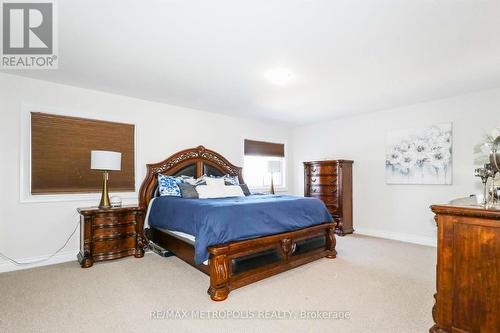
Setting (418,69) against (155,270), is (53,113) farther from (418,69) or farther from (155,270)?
(418,69)

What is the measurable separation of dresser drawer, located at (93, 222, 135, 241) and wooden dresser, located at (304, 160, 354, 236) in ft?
11.6

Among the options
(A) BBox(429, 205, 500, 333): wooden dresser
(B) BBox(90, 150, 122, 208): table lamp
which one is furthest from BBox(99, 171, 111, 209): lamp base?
(A) BBox(429, 205, 500, 333): wooden dresser

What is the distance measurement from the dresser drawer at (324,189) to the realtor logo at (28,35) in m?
4.64

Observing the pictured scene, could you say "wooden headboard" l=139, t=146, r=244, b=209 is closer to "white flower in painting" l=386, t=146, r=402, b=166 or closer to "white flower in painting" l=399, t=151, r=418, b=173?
"white flower in painting" l=386, t=146, r=402, b=166

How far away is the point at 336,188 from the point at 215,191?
2436mm

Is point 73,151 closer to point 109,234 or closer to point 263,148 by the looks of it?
point 109,234

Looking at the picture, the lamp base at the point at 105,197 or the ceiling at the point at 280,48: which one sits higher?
the ceiling at the point at 280,48

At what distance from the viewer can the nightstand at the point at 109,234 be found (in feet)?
10.5

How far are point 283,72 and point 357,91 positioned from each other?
1363 millimetres

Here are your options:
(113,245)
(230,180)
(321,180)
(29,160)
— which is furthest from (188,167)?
(321,180)

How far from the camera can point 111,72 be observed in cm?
306

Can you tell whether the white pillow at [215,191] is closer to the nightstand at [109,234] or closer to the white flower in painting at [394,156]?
the nightstand at [109,234]

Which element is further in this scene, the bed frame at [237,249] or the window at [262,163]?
the window at [262,163]

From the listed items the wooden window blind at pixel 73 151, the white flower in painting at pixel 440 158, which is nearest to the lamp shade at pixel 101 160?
the wooden window blind at pixel 73 151
